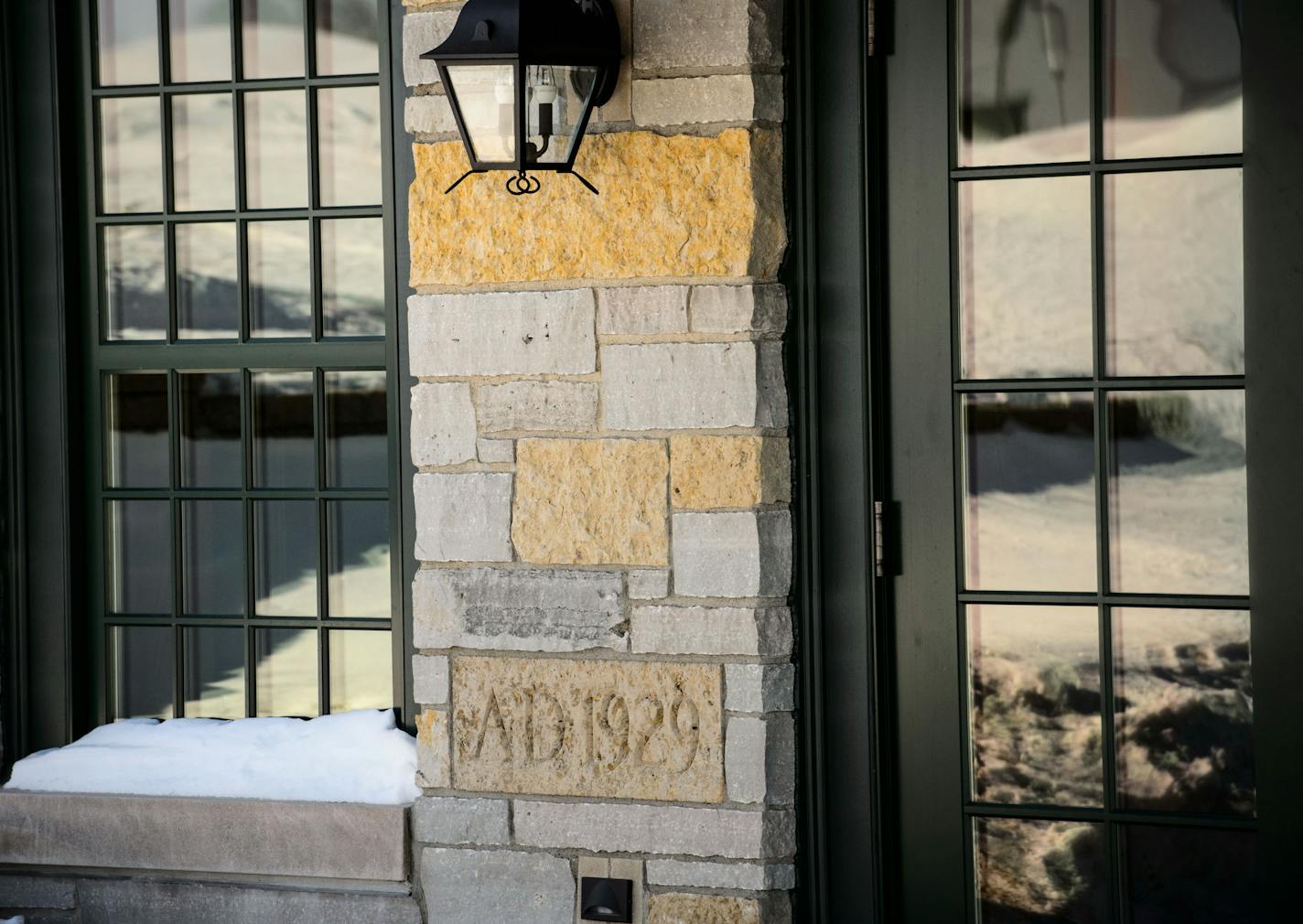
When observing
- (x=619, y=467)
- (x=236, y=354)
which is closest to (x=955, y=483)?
(x=619, y=467)

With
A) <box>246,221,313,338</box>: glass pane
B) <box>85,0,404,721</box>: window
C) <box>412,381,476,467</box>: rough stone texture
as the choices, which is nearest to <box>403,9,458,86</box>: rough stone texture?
<box>85,0,404,721</box>: window

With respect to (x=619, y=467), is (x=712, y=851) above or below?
below

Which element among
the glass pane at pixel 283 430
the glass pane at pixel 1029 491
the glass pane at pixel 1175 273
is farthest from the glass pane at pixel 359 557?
the glass pane at pixel 1175 273

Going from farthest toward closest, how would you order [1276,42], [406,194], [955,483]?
[406,194] → [955,483] → [1276,42]

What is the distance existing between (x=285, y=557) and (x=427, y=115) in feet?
3.72

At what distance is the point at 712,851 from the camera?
264cm

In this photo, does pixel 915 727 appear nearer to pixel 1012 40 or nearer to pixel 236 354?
pixel 1012 40

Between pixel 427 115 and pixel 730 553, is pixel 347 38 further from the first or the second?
pixel 730 553

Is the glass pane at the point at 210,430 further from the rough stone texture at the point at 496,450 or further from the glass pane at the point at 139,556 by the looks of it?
the rough stone texture at the point at 496,450

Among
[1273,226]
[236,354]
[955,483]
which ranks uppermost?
[1273,226]

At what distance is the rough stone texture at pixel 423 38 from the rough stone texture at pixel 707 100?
0.45m

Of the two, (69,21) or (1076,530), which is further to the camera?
(69,21)

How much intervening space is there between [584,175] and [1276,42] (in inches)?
56.2

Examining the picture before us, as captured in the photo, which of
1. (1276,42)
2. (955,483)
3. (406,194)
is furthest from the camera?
(406,194)
